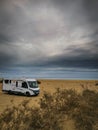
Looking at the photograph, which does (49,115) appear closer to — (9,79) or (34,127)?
(34,127)

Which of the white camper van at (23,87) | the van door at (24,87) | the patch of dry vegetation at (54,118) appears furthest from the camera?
the van door at (24,87)

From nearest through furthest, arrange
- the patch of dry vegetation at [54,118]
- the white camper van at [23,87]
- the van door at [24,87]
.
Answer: the patch of dry vegetation at [54,118], the white camper van at [23,87], the van door at [24,87]

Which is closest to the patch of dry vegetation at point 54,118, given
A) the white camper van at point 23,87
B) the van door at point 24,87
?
the white camper van at point 23,87

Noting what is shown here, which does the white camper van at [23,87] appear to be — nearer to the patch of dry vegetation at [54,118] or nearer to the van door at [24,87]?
the van door at [24,87]

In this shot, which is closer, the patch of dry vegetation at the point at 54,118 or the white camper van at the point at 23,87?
the patch of dry vegetation at the point at 54,118

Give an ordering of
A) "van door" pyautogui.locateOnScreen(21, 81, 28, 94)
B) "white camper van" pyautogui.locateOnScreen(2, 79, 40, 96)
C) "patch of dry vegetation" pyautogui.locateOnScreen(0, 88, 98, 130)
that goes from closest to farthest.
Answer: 1. "patch of dry vegetation" pyautogui.locateOnScreen(0, 88, 98, 130)
2. "white camper van" pyautogui.locateOnScreen(2, 79, 40, 96)
3. "van door" pyautogui.locateOnScreen(21, 81, 28, 94)

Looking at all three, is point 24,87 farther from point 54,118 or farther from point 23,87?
point 54,118

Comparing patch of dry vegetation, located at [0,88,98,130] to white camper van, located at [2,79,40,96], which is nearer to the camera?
patch of dry vegetation, located at [0,88,98,130]

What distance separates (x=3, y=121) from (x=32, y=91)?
811 inches

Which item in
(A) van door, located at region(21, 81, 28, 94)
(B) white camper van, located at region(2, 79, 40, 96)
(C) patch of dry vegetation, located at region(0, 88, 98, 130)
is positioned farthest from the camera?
(A) van door, located at region(21, 81, 28, 94)

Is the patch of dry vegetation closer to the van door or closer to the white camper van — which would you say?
the white camper van

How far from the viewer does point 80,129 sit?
11305 millimetres

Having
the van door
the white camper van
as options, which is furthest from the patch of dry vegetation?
the van door

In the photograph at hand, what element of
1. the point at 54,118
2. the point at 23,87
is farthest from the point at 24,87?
the point at 54,118
